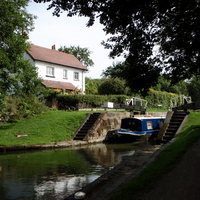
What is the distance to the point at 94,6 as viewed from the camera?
6531 mm

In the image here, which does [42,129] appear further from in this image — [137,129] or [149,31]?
[149,31]

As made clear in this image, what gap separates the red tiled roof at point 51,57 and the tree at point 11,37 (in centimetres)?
1216

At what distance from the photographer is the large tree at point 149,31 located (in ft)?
20.9

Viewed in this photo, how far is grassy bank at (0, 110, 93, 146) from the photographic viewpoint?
14.7 meters

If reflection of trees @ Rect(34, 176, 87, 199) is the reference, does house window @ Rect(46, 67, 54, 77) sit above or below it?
above

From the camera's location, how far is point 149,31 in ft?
25.5

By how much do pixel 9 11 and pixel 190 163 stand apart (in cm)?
1387

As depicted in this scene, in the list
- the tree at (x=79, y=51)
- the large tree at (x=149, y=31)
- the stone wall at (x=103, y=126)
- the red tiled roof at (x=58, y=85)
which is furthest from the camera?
the tree at (x=79, y=51)

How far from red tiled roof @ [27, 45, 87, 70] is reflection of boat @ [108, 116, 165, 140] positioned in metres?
14.4

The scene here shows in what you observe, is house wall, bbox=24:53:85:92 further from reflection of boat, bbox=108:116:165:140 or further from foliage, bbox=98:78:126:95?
reflection of boat, bbox=108:116:165:140

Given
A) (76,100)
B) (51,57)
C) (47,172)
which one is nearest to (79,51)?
(51,57)

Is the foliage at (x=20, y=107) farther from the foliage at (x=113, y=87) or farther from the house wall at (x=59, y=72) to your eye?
the foliage at (x=113, y=87)

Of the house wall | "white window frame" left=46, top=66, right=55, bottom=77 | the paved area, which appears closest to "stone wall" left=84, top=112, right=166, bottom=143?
the paved area

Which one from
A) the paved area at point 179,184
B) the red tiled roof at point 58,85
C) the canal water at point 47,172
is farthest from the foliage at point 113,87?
the paved area at point 179,184
